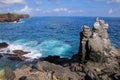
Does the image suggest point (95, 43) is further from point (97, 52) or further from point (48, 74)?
point (48, 74)

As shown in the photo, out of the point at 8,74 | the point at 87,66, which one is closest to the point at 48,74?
the point at 8,74

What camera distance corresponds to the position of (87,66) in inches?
1144

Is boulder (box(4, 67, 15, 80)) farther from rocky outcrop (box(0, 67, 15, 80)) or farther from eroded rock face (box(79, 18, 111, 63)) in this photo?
eroded rock face (box(79, 18, 111, 63))

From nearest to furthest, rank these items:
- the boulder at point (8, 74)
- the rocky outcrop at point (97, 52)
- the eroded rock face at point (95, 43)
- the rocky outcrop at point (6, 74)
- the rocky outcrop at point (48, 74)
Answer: the rocky outcrop at point (48, 74) < the rocky outcrop at point (6, 74) < the boulder at point (8, 74) < the rocky outcrop at point (97, 52) < the eroded rock face at point (95, 43)

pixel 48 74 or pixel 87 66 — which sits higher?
pixel 48 74

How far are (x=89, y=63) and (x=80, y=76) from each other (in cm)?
376

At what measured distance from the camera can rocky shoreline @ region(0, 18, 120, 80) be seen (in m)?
24.4

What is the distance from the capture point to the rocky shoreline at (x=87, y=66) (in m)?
24.4

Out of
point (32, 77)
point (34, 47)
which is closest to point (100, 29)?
point (32, 77)

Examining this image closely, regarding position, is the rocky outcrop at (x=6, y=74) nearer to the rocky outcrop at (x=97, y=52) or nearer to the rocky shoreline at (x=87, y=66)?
the rocky shoreline at (x=87, y=66)

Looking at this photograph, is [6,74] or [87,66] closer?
[6,74]

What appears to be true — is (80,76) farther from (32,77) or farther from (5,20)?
(5,20)

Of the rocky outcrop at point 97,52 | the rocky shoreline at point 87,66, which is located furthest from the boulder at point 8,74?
the rocky outcrop at point 97,52

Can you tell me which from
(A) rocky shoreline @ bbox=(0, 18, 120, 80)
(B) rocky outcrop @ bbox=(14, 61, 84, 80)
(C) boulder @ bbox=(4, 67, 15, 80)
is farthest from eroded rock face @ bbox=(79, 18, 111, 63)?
(C) boulder @ bbox=(4, 67, 15, 80)
